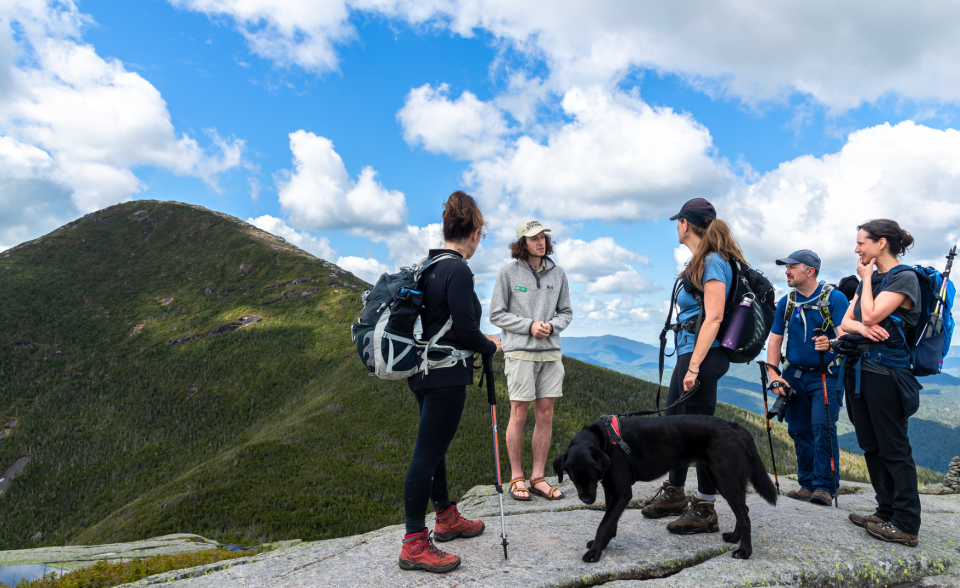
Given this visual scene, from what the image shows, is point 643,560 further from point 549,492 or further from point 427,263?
point 427,263

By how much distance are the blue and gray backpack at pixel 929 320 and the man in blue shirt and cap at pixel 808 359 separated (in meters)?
1.81

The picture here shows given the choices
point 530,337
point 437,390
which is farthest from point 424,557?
point 530,337

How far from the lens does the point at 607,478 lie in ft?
15.1

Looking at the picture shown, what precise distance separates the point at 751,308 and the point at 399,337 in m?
3.76

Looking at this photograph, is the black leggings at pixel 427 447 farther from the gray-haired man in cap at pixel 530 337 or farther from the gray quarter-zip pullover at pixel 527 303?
the gray quarter-zip pullover at pixel 527 303

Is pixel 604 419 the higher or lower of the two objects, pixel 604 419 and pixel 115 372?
the higher

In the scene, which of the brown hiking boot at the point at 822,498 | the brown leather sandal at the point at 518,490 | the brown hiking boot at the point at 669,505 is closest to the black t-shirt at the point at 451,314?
Answer: the brown hiking boot at the point at 669,505

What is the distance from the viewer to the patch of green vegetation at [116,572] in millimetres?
7270

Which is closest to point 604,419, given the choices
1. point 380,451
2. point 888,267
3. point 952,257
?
point 888,267

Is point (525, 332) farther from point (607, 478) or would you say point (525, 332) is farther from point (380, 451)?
point (380, 451)

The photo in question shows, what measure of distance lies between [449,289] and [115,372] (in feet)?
240

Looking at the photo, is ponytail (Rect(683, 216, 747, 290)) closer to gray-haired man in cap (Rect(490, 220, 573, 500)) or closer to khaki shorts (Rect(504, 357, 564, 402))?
gray-haired man in cap (Rect(490, 220, 573, 500))

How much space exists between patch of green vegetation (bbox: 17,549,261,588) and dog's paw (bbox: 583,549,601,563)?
5.98 meters

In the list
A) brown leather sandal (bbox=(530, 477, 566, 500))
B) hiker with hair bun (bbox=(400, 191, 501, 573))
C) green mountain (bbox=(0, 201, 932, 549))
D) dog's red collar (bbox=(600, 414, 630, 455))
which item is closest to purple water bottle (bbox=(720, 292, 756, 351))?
dog's red collar (bbox=(600, 414, 630, 455))
